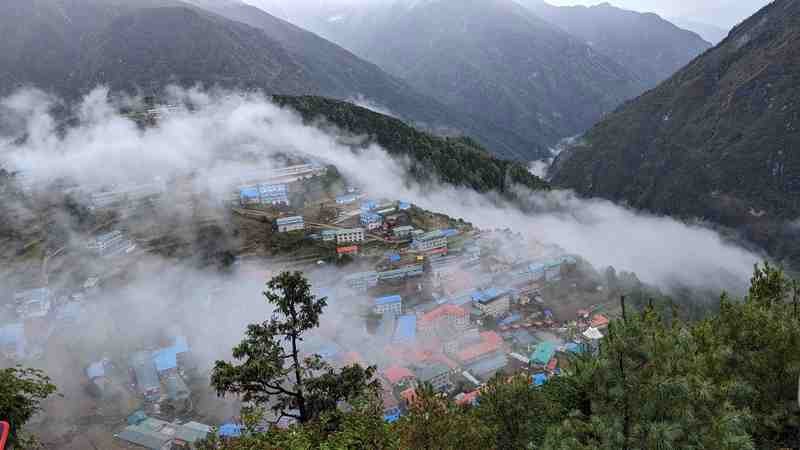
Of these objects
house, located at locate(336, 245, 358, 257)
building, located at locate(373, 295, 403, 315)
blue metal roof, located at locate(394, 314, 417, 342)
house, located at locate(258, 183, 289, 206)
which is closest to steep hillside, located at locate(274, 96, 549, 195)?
house, located at locate(258, 183, 289, 206)

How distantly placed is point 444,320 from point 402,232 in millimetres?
15173

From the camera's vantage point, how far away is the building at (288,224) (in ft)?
153

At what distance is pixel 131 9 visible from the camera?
14988cm

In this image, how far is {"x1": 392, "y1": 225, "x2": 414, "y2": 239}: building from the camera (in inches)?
1875

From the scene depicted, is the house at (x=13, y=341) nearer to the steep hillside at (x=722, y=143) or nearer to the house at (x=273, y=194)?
the house at (x=273, y=194)

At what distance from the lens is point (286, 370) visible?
11.6 meters

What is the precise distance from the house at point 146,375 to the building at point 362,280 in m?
14.0

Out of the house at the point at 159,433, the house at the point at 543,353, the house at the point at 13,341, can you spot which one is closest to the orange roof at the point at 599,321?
the house at the point at 543,353

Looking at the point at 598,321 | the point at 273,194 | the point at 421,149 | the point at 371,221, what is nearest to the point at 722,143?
the point at 421,149

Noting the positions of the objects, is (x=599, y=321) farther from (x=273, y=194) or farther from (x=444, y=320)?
(x=273, y=194)

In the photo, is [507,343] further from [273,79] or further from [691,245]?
[273,79]

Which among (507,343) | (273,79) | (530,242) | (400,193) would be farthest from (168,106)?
(507,343)

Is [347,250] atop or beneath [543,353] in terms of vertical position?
atop

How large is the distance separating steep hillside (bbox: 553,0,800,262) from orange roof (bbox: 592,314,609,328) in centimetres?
5858
